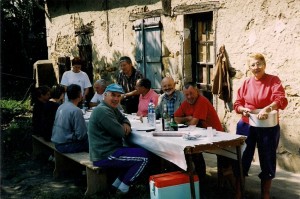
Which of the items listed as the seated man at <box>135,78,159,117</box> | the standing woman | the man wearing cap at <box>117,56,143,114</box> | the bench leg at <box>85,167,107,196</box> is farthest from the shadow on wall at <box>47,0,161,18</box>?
the bench leg at <box>85,167,107,196</box>

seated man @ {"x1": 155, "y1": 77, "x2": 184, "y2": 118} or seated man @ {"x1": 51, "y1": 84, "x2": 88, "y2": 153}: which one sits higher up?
seated man @ {"x1": 155, "y1": 77, "x2": 184, "y2": 118}

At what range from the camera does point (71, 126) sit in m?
5.61

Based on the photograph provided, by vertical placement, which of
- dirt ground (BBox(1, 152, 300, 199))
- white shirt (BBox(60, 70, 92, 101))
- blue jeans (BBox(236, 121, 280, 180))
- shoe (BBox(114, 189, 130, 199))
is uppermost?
white shirt (BBox(60, 70, 92, 101))

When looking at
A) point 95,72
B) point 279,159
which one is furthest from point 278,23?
→ point 95,72

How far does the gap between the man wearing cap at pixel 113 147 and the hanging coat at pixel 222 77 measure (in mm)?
2271

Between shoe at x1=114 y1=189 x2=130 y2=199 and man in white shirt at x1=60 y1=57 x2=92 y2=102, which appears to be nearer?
shoe at x1=114 y1=189 x2=130 y2=199

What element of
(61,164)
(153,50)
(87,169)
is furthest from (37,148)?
(153,50)

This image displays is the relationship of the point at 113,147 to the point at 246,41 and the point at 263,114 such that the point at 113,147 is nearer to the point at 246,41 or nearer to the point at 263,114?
the point at 263,114

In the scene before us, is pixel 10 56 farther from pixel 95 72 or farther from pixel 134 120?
pixel 134 120

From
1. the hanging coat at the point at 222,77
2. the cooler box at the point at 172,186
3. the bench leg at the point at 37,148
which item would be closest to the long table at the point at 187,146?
the cooler box at the point at 172,186

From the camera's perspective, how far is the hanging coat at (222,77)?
6.37m

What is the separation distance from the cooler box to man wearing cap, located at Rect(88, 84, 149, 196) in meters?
0.62

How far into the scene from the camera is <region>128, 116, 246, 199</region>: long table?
3.98 meters

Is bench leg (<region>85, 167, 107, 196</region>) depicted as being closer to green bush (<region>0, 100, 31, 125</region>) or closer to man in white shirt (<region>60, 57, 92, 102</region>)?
man in white shirt (<region>60, 57, 92, 102</region>)
